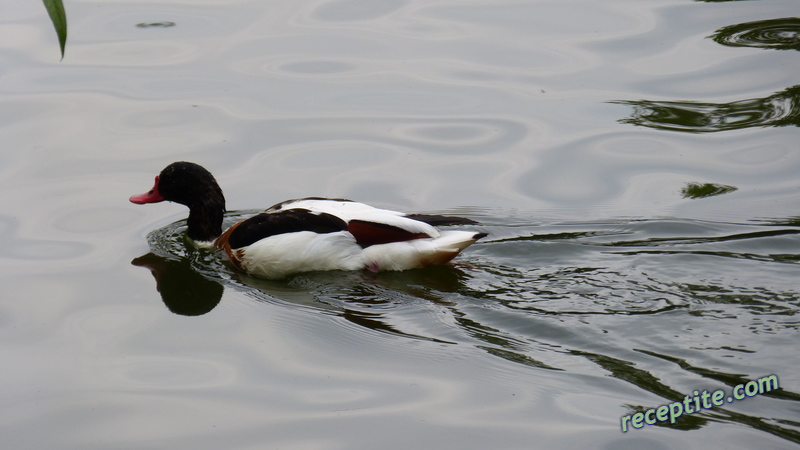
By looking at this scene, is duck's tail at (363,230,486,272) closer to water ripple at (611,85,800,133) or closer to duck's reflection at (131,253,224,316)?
duck's reflection at (131,253,224,316)

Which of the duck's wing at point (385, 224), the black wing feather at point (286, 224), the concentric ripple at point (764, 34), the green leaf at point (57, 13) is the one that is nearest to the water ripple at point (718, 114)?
the concentric ripple at point (764, 34)

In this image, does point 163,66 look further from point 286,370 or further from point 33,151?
point 286,370

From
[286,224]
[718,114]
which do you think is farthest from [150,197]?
[718,114]

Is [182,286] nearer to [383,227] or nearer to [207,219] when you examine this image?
[207,219]

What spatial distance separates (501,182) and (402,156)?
1.13m

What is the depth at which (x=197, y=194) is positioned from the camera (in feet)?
25.3

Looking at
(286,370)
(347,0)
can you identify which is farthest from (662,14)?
(286,370)

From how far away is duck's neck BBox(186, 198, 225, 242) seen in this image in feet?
25.2

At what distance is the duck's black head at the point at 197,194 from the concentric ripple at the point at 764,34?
6915 mm

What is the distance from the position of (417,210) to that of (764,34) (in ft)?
19.6

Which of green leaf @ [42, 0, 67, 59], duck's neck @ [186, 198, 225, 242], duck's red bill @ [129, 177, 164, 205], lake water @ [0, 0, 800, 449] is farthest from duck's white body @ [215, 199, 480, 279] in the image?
green leaf @ [42, 0, 67, 59]

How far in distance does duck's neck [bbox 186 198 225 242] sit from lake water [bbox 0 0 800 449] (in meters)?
0.26

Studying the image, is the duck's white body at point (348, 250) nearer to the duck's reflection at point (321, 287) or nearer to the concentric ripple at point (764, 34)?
the duck's reflection at point (321, 287)

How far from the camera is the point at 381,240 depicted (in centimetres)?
698
